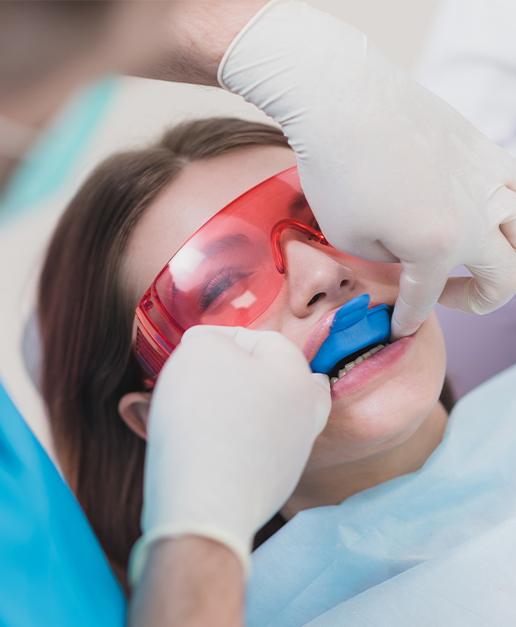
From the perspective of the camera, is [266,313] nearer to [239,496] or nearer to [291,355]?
[291,355]

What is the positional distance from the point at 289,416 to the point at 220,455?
122 mm

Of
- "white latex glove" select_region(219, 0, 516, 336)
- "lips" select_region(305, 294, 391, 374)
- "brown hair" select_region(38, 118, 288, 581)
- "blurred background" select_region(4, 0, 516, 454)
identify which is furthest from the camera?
"blurred background" select_region(4, 0, 516, 454)

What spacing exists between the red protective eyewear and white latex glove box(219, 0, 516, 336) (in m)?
0.11

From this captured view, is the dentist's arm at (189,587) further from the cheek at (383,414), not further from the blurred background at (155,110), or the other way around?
the blurred background at (155,110)

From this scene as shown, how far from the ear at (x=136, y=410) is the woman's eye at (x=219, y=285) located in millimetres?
278

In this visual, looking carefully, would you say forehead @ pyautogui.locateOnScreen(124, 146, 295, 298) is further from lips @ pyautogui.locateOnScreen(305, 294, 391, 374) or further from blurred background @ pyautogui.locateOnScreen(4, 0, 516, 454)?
blurred background @ pyautogui.locateOnScreen(4, 0, 516, 454)

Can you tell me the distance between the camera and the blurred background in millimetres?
1893

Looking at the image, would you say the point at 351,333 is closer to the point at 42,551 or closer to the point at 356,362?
the point at 356,362

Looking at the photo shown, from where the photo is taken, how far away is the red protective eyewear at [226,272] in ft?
3.83

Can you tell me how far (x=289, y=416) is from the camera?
0.89 m

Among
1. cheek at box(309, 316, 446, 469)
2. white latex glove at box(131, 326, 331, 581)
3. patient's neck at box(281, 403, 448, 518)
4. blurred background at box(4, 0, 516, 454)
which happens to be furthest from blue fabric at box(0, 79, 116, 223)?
blurred background at box(4, 0, 516, 454)

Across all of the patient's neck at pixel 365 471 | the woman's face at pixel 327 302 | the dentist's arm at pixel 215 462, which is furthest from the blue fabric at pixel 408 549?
the dentist's arm at pixel 215 462

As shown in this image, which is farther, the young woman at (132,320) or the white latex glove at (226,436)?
the young woman at (132,320)

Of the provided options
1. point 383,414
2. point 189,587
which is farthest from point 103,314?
point 189,587
